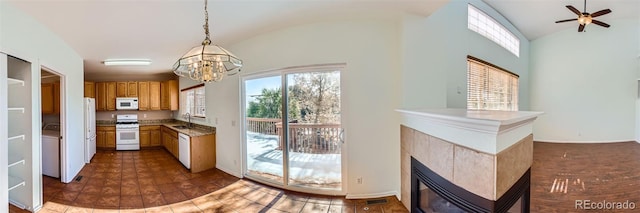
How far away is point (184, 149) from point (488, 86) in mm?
5979

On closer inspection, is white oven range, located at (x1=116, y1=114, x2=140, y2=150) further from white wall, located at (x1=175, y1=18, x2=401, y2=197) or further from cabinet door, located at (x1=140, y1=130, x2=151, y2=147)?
white wall, located at (x1=175, y1=18, x2=401, y2=197)

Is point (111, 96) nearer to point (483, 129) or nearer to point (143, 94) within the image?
point (143, 94)

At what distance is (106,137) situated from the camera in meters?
6.36

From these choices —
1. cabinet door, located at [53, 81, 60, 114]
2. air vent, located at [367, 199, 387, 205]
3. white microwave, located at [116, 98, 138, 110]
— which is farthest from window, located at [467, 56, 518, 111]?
white microwave, located at [116, 98, 138, 110]

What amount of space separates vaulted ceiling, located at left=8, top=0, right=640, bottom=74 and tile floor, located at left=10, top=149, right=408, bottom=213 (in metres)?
2.10

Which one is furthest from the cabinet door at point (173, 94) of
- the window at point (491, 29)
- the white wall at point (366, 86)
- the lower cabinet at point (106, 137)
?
the window at point (491, 29)


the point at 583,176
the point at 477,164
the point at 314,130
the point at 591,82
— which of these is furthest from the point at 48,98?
the point at 591,82

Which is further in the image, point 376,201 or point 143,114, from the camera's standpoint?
point 143,114

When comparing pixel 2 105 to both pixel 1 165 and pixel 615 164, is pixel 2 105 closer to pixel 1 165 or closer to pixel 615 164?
pixel 1 165


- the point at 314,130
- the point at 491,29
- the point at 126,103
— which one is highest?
the point at 491,29

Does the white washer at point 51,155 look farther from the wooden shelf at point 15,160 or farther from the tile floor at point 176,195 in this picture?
the wooden shelf at point 15,160

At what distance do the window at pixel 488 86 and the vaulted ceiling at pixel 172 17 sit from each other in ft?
7.27

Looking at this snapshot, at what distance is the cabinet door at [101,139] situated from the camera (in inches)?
250

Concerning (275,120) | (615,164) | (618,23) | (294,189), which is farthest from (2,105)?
(618,23)
